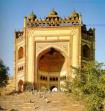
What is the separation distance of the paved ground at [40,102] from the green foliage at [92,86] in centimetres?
52

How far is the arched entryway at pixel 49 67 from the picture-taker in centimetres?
2644

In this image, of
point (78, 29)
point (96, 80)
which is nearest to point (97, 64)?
point (96, 80)

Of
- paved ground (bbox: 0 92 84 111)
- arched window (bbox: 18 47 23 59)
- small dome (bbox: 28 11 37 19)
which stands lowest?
paved ground (bbox: 0 92 84 111)

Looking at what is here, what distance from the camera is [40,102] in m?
20.1

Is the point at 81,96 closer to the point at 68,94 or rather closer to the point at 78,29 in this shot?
the point at 68,94

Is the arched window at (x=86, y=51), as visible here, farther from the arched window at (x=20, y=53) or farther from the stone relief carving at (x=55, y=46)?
the arched window at (x=20, y=53)

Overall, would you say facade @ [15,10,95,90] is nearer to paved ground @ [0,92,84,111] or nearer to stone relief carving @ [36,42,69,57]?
stone relief carving @ [36,42,69,57]

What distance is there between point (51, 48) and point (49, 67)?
1428mm

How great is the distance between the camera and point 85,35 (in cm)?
2652

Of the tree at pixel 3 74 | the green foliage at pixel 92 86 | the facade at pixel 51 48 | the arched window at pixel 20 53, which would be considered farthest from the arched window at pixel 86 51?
the green foliage at pixel 92 86

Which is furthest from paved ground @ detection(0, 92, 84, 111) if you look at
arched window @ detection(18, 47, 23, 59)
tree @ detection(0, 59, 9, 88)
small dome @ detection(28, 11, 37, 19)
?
small dome @ detection(28, 11, 37, 19)

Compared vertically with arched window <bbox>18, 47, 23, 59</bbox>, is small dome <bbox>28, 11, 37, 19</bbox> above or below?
above

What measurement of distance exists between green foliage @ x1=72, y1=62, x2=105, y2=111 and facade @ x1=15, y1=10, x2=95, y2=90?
16.8 feet

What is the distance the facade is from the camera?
2589 cm
